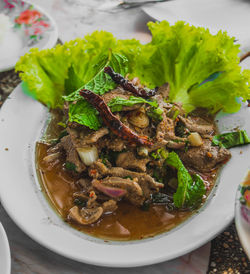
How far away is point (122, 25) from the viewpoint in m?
5.55

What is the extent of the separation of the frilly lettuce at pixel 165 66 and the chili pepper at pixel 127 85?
1.43ft

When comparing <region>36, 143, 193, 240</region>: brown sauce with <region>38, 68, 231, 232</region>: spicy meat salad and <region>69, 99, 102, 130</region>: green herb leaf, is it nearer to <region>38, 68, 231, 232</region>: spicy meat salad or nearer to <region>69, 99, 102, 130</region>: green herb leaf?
<region>38, 68, 231, 232</region>: spicy meat salad

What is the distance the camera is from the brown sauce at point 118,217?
9.41ft

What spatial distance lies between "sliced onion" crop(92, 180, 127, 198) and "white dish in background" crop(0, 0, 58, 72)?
2158 millimetres

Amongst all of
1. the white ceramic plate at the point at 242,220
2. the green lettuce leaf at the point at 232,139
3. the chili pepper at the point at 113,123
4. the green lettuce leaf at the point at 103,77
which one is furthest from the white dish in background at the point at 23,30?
the white ceramic plate at the point at 242,220

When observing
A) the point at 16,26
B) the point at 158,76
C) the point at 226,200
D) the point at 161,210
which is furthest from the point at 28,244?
the point at 16,26

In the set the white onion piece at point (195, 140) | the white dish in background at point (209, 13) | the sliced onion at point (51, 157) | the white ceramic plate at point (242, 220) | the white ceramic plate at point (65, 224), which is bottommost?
the sliced onion at point (51, 157)

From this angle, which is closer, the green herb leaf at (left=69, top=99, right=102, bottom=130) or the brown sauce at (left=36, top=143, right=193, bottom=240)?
the brown sauce at (left=36, top=143, right=193, bottom=240)

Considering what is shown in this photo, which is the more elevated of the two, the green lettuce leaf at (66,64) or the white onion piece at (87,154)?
the green lettuce leaf at (66,64)

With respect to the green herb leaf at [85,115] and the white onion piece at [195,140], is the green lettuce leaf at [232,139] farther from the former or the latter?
the green herb leaf at [85,115]

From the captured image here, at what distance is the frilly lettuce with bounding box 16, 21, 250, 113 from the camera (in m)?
3.85

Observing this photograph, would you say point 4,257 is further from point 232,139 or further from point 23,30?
point 23,30

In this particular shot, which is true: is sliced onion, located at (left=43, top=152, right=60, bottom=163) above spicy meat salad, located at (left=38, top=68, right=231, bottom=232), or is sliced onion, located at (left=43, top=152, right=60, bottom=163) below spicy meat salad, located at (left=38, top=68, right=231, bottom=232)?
below

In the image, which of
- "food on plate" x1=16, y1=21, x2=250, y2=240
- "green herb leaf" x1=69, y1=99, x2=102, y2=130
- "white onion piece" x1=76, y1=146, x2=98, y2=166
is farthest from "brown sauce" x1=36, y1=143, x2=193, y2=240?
"green herb leaf" x1=69, y1=99, x2=102, y2=130
